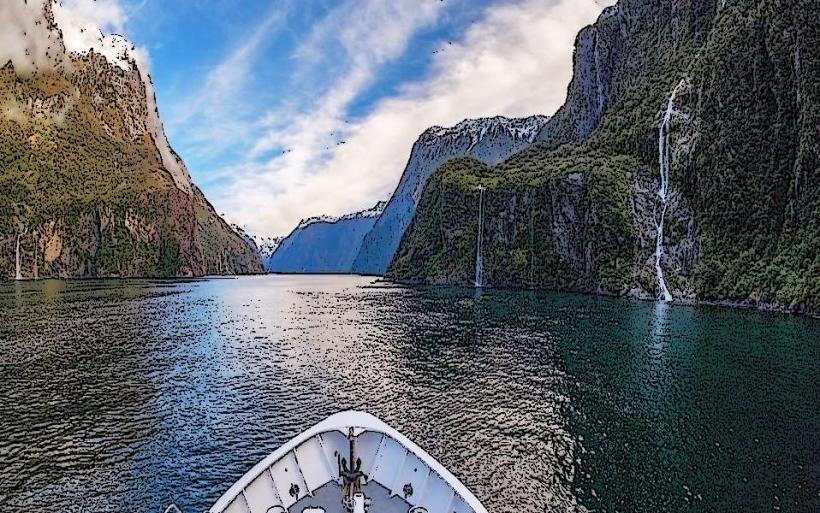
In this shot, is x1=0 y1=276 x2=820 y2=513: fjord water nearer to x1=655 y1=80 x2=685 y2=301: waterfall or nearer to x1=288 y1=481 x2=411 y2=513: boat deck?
x1=288 y1=481 x2=411 y2=513: boat deck

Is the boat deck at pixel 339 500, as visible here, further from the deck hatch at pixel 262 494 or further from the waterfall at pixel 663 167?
the waterfall at pixel 663 167

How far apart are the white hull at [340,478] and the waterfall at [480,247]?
145945mm

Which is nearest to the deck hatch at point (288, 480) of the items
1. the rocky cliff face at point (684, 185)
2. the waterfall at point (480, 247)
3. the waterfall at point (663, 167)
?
the rocky cliff face at point (684, 185)

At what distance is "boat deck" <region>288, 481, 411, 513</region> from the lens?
525 inches

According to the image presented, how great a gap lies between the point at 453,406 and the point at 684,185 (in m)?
112

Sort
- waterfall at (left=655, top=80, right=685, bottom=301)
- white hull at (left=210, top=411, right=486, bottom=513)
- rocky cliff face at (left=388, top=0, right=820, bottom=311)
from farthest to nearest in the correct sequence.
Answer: waterfall at (left=655, top=80, right=685, bottom=301) → rocky cliff face at (left=388, top=0, right=820, bottom=311) → white hull at (left=210, top=411, right=486, bottom=513)

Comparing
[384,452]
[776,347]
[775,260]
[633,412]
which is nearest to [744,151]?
[775,260]

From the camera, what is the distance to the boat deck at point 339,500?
1334cm

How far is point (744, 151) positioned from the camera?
111 metres

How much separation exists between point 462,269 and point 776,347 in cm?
11763

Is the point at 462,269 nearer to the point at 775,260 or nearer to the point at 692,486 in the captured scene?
the point at 775,260

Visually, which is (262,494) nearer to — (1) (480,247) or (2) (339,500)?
(2) (339,500)

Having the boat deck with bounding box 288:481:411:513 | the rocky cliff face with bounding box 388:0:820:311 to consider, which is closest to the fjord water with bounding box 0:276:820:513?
the boat deck with bounding box 288:481:411:513

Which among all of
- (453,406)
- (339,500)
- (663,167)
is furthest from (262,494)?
(663,167)
